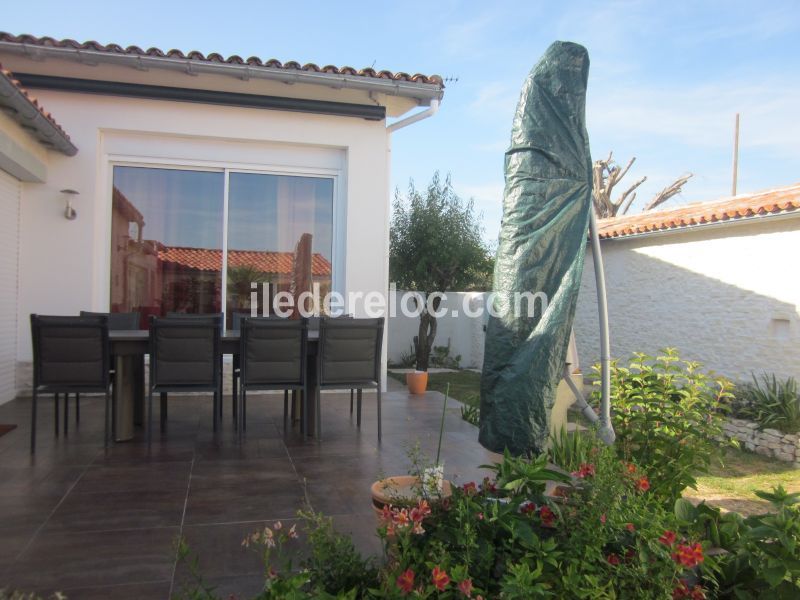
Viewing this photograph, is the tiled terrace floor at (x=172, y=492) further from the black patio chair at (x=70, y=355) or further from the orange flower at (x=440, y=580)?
the orange flower at (x=440, y=580)

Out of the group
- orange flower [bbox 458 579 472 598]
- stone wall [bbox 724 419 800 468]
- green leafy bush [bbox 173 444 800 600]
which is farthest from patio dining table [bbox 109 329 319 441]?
stone wall [bbox 724 419 800 468]

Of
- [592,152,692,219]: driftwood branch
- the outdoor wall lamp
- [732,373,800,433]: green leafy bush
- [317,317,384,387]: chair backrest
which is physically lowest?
[732,373,800,433]: green leafy bush

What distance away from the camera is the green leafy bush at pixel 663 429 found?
291 centimetres

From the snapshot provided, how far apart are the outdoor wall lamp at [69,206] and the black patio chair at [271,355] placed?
127 inches

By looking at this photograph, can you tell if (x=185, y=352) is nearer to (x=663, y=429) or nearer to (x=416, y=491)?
(x=416, y=491)

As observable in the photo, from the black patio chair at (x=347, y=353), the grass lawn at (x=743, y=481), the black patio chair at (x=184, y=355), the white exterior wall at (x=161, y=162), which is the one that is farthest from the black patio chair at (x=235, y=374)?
the grass lawn at (x=743, y=481)

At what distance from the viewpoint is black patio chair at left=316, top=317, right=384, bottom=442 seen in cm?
471

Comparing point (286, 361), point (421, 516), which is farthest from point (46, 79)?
point (421, 516)

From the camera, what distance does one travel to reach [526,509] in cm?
193

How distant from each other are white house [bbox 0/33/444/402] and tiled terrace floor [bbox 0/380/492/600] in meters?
1.77

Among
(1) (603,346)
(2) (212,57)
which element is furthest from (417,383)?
(1) (603,346)

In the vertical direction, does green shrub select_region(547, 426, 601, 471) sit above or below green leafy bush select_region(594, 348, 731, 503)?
below

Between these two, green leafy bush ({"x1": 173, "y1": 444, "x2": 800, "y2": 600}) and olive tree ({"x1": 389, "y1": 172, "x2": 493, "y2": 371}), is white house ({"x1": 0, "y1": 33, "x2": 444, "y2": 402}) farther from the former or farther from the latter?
green leafy bush ({"x1": 173, "y1": 444, "x2": 800, "y2": 600})

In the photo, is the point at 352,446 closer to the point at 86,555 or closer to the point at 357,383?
the point at 357,383
